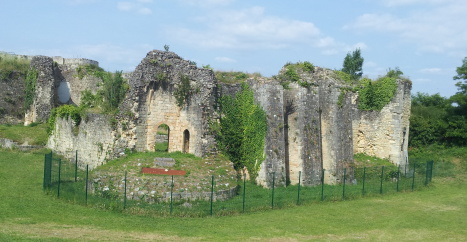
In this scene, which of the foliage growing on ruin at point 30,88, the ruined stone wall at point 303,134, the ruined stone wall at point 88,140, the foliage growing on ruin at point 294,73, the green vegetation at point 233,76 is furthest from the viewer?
the foliage growing on ruin at point 30,88

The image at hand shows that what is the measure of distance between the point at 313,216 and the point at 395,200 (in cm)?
614

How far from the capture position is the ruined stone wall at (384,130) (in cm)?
3098

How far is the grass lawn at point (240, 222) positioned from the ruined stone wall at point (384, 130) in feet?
27.8

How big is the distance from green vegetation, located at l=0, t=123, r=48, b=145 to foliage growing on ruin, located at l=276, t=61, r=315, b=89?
52.9ft

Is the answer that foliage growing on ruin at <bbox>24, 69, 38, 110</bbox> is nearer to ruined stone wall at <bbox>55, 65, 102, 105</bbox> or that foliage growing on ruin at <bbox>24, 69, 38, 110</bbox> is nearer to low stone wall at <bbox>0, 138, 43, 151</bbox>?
ruined stone wall at <bbox>55, 65, 102, 105</bbox>

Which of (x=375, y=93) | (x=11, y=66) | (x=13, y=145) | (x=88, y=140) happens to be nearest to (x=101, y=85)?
(x=11, y=66)

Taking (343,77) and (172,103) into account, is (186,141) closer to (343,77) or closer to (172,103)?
(172,103)

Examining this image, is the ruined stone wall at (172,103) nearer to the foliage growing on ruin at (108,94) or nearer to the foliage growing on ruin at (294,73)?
the foliage growing on ruin at (108,94)

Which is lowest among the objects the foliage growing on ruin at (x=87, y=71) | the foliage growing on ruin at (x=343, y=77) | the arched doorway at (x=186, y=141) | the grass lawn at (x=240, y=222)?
the grass lawn at (x=240, y=222)

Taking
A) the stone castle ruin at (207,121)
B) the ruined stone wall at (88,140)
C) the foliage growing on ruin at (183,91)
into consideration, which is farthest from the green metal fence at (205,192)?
the foliage growing on ruin at (183,91)

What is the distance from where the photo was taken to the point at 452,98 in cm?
3941

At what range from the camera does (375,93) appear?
103 feet

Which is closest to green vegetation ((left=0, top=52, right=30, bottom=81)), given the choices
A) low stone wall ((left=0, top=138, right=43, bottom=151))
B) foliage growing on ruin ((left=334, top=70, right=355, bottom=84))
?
low stone wall ((left=0, top=138, right=43, bottom=151))

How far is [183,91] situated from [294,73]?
6.26m
